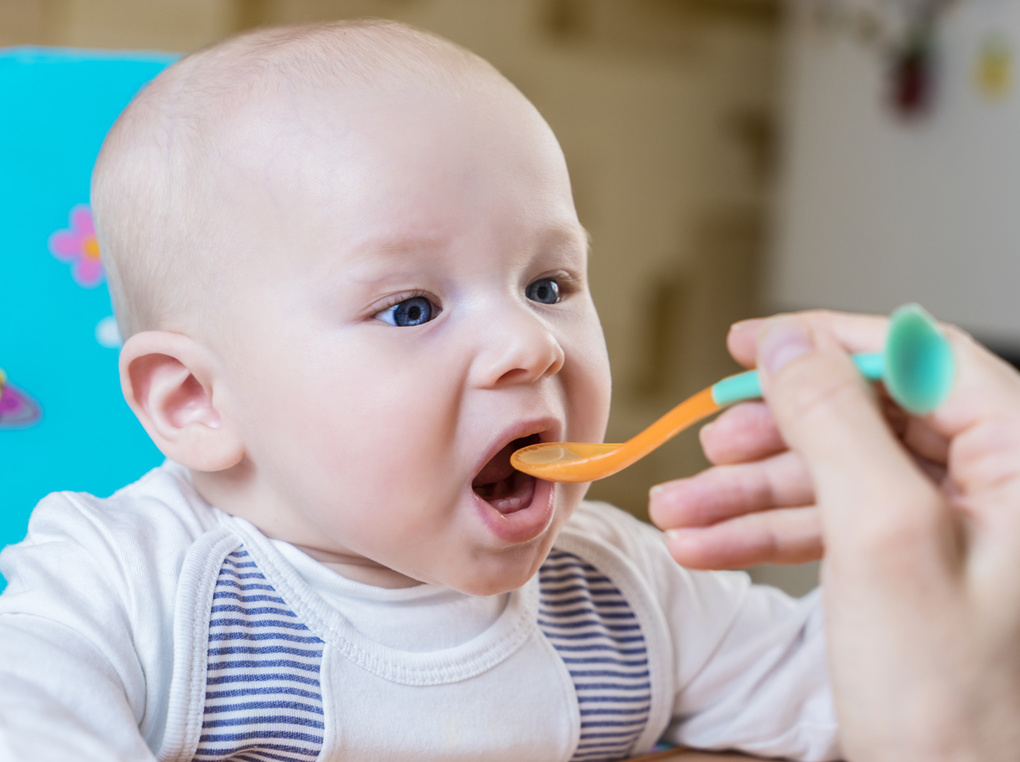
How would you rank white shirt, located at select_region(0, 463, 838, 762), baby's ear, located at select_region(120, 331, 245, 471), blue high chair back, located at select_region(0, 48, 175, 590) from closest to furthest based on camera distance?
white shirt, located at select_region(0, 463, 838, 762)
baby's ear, located at select_region(120, 331, 245, 471)
blue high chair back, located at select_region(0, 48, 175, 590)

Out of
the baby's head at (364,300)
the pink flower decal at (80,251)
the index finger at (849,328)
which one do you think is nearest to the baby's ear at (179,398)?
the baby's head at (364,300)

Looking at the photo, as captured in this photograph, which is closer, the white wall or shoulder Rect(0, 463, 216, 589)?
shoulder Rect(0, 463, 216, 589)

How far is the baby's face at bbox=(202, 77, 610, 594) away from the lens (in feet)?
2.00

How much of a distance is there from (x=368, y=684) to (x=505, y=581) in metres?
0.11

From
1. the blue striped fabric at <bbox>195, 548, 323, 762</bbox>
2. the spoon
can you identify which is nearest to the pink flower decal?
the blue striped fabric at <bbox>195, 548, 323, 762</bbox>

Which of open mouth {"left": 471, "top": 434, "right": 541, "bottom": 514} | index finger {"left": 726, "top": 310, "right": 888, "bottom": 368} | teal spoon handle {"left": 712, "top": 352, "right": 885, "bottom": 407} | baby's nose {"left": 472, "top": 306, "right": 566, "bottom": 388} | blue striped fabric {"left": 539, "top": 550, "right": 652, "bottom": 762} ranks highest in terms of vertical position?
index finger {"left": 726, "top": 310, "right": 888, "bottom": 368}

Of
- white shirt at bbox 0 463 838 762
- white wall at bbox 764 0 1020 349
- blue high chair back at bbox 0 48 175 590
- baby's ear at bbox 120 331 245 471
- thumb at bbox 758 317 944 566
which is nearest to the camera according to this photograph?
thumb at bbox 758 317 944 566

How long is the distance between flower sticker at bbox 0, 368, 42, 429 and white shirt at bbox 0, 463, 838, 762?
17 cm

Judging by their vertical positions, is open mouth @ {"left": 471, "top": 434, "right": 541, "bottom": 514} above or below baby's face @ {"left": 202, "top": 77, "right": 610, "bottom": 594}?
below

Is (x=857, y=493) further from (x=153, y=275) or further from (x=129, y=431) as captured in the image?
(x=129, y=431)

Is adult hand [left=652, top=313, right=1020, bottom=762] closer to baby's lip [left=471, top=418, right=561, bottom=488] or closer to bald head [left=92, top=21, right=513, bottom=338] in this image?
baby's lip [left=471, top=418, right=561, bottom=488]

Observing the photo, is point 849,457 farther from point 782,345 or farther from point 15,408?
point 15,408

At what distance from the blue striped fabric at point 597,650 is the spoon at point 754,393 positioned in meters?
0.15

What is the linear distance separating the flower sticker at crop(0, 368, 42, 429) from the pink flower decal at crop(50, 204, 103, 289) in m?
0.10
